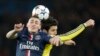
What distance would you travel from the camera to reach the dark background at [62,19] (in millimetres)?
10633

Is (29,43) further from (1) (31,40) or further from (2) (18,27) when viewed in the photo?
(2) (18,27)

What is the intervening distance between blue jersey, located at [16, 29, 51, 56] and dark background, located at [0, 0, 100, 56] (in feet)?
Result: 15.1

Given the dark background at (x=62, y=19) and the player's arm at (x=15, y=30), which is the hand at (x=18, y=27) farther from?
the dark background at (x=62, y=19)

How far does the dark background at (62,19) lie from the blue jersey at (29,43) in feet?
15.1

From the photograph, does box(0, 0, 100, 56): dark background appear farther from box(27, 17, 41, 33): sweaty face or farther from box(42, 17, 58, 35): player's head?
box(27, 17, 41, 33): sweaty face

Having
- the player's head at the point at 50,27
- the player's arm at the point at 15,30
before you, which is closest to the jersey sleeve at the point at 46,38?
the player's arm at the point at 15,30

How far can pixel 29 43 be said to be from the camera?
5.90 m

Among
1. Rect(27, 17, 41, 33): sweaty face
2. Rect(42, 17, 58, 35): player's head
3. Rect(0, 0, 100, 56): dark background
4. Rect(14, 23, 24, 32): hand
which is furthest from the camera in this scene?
Rect(0, 0, 100, 56): dark background

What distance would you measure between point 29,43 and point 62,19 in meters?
4.95

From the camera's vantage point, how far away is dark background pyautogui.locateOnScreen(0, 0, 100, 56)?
1063 cm

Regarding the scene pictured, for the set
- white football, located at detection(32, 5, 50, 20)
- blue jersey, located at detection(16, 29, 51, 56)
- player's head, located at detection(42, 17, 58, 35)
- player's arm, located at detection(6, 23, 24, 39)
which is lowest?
blue jersey, located at detection(16, 29, 51, 56)

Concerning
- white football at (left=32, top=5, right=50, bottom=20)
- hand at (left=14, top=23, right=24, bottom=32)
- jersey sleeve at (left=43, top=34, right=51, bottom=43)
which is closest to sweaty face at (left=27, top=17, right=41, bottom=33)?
jersey sleeve at (left=43, top=34, right=51, bottom=43)

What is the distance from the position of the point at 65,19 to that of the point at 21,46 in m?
4.98

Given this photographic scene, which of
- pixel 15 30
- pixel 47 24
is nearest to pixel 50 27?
pixel 47 24
